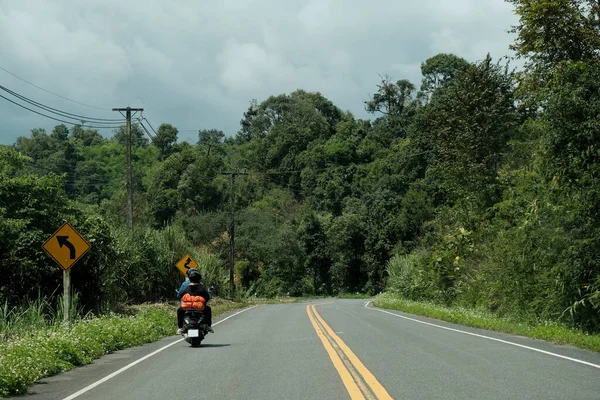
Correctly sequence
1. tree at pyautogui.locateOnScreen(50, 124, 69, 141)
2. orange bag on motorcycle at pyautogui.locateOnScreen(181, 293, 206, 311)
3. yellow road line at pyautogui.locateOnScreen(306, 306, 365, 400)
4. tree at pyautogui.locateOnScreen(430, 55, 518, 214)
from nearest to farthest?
1. yellow road line at pyautogui.locateOnScreen(306, 306, 365, 400)
2. orange bag on motorcycle at pyautogui.locateOnScreen(181, 293, 206, 311)
3. tree at pyautogui.locateOnScreen(430, 55, 518, 214)
4. tree at pyautogui.locateOnScreen(50, 124, 69, 141)

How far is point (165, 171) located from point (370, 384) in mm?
80495

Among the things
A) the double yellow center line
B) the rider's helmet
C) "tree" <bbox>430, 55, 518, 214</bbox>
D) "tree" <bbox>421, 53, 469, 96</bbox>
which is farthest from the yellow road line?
"tree" <bbox>421, 53, 469, 96</bbox>

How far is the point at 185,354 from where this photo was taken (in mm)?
13070

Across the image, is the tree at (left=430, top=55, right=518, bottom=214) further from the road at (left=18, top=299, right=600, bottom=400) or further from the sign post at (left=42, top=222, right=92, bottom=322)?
the sign post at (left=42, top=222, right=92, bottom=322)

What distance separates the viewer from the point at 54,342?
475 inches

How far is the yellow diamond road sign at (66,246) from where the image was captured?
1558cm

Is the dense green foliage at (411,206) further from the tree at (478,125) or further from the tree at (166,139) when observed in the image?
the tree at (166,139)

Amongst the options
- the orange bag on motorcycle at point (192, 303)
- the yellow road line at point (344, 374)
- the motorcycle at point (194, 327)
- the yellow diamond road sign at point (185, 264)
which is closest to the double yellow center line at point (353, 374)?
the yellow road line at point (344, 374)

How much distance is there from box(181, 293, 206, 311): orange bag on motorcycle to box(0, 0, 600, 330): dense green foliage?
8.30m

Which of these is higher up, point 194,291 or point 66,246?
point 66,246

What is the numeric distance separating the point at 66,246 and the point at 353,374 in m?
9.14

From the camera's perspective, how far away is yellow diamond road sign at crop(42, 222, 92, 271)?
1558cm

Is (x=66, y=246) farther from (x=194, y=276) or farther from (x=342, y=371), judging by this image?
(x=342, y=371)

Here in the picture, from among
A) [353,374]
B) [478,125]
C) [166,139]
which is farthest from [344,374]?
[166,139]
